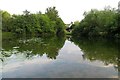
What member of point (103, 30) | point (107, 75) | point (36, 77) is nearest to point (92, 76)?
point (107, 75)

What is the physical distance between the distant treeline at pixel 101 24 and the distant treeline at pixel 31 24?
995 centimetres

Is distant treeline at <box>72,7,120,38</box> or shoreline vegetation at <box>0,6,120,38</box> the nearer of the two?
distant treeline at <box>72,7,120,38</box>

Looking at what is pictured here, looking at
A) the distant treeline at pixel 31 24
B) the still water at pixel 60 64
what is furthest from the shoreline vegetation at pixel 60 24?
the still water at pixel 60 64

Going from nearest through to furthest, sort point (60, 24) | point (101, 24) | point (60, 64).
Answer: point (60, 64) → point (101, 24) → point (60, 24)

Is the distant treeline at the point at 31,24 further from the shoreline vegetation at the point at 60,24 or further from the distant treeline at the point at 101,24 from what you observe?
the distant treeline at the point at 101,24

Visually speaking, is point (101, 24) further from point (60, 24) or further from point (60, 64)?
point (60, 64)

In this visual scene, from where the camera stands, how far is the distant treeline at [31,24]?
2124 inches

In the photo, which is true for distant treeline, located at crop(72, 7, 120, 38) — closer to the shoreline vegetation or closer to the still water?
the shoreline vegetation

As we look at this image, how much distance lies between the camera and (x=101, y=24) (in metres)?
46.8

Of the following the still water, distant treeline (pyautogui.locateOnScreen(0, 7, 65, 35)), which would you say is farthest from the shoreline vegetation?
Result: the still water

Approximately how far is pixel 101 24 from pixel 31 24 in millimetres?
20294

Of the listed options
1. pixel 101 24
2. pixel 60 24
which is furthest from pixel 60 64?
pixel 60 24

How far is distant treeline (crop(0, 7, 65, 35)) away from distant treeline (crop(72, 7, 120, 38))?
9950 millimetres

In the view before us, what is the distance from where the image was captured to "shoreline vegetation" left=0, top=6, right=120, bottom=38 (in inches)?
1711
